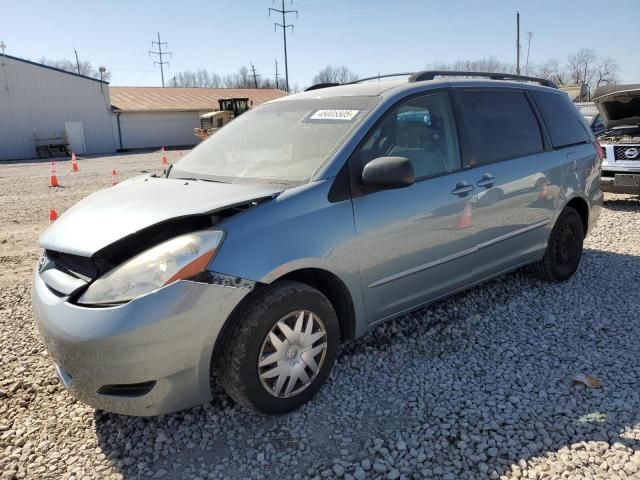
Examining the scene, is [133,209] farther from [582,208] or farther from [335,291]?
[582,208]

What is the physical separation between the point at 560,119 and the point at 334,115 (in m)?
2.61

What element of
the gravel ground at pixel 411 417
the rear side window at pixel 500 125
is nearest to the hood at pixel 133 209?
the gravel ground at pixel 411 417

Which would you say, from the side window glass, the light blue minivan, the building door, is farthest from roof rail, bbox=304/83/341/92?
the building door

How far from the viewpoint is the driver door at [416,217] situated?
3.25 meters

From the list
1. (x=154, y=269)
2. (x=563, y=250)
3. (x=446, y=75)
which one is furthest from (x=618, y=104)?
(x=154, y=269)

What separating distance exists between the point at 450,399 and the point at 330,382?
2.39ft

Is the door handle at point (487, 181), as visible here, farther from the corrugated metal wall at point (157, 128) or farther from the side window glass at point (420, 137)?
the corrugated metal wall at point (157, 128)

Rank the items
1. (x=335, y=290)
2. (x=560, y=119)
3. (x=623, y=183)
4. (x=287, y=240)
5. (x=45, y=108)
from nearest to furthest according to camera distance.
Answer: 1. (x=287, y=240)
2. (x=335, y=290)
3. (x=560, y=119)
4. (x=623, y=183)
5. (x=45, y=108)

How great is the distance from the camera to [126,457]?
271cm

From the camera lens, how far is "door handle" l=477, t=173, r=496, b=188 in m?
3.92

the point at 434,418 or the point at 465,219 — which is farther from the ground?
the point at 465,219

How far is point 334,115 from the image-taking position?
355cm

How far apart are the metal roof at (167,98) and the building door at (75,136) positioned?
3.70m

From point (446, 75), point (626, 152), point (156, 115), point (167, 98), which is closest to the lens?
point (446, 75)
